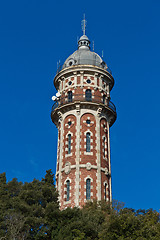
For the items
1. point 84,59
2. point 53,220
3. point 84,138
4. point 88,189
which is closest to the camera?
point 53,220

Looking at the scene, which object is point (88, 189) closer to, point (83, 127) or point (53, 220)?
point (83, 127)

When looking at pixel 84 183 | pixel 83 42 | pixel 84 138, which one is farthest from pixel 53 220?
pixel 83 42

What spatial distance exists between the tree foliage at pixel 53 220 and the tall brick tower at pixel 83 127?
8.51 metres

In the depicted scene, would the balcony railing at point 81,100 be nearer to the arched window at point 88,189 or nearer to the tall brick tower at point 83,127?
the tall brick tower at point 83,127

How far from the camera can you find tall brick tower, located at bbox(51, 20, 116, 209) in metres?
49.2

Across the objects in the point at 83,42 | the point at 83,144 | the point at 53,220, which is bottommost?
the point at 53,220

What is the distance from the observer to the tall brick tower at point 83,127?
49219 mm

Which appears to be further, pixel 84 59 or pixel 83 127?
pixel 84 59

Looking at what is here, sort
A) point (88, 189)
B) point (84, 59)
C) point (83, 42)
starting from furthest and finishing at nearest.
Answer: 1. point (83, 42)
2. point (84, 59)
3. point (88, 189)

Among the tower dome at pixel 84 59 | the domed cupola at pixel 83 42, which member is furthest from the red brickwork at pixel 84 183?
the domed cupola at pixel 83 42

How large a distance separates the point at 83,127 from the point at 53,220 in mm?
18390

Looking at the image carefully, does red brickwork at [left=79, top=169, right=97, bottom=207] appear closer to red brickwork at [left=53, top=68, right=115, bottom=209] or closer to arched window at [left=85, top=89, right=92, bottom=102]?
red brickwork at [left=53, top=68, right=115, bottom=209]

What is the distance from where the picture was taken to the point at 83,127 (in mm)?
52688

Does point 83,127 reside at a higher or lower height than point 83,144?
higher
